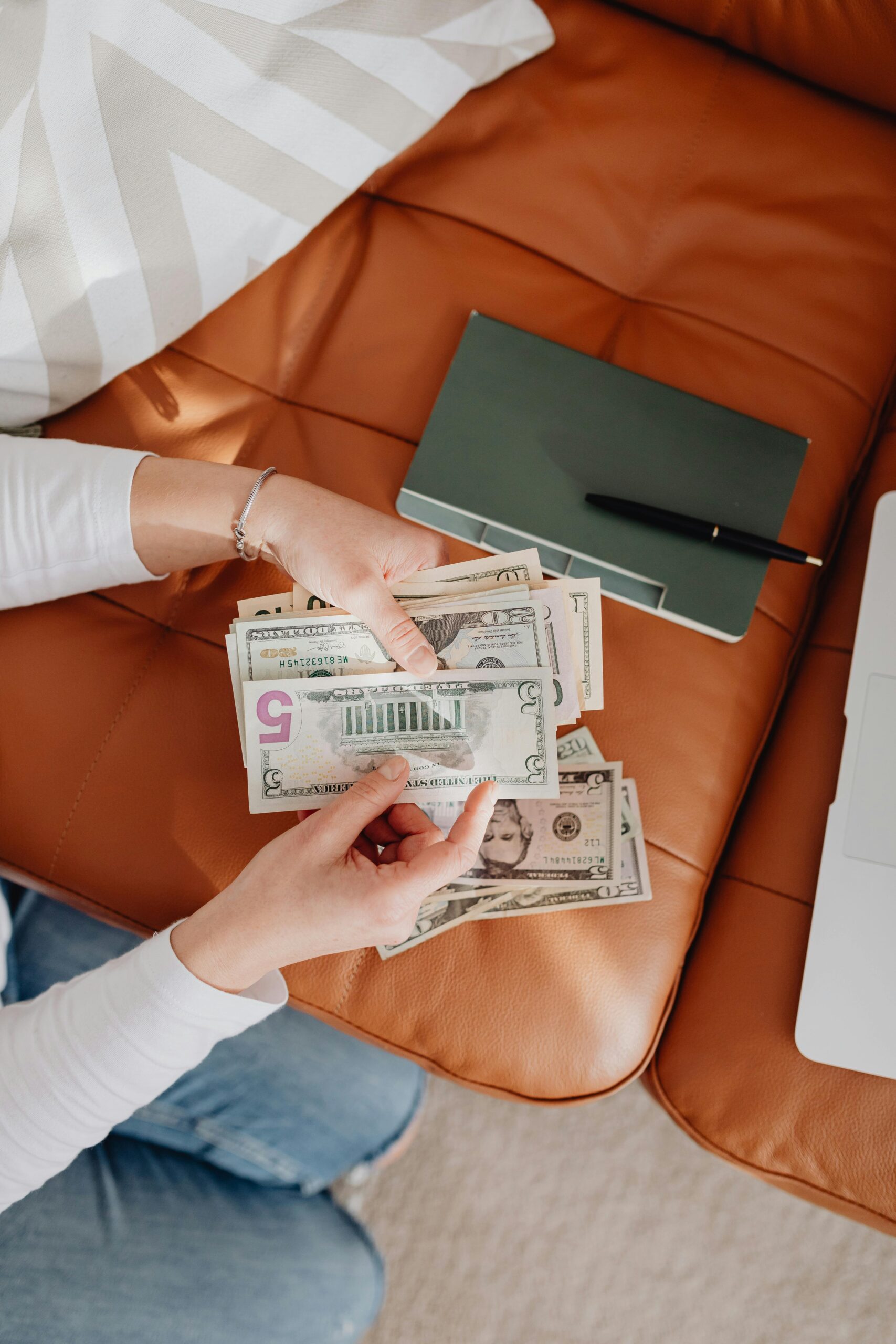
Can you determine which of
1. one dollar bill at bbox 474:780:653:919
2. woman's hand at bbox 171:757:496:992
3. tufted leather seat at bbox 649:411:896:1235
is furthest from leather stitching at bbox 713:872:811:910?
woman's hand at bbox 171:757:496:992

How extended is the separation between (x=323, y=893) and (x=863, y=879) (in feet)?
2.27

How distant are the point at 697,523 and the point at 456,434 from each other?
0.35m

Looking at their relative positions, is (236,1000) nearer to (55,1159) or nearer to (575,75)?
(55,1159)

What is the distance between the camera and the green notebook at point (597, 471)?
1.06 meters

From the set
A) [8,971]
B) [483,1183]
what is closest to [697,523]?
[8,971]

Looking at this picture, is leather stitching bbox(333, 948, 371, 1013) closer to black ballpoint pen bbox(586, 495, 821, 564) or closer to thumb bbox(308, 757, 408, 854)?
thumb bbox(308, 757, 408, 854)

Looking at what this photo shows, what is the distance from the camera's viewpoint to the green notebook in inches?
41.9

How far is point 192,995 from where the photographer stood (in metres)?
0.89

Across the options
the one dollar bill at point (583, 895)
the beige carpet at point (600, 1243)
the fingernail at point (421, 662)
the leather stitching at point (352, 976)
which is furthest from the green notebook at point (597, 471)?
the beige carpet at point (600, 1243)

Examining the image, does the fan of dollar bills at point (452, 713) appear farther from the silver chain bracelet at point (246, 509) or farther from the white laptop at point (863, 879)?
the white laptop at point (863, 879)

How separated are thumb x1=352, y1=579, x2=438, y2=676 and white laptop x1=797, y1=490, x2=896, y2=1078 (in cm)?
58

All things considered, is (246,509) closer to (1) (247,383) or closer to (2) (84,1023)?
(1) (247,383)

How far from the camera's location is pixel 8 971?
1.21 m

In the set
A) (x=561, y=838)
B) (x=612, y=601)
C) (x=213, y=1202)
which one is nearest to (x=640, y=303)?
(x=612, y=601)
